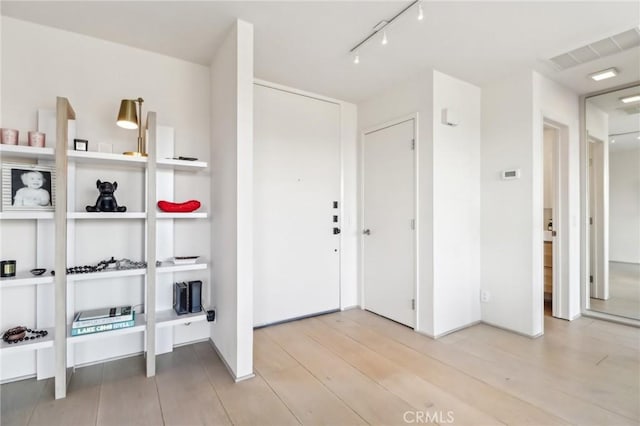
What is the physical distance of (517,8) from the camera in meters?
2.10

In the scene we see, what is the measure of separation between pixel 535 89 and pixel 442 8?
5.11 feet

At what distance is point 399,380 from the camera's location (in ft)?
7.21

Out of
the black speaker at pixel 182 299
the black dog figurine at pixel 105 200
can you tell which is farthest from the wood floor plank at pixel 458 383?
the black dog figurine at pixel 105 200

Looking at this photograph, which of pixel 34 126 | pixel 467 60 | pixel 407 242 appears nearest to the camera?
pixel 34 126

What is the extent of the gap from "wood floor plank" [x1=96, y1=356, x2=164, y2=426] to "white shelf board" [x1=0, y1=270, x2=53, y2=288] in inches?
31.7

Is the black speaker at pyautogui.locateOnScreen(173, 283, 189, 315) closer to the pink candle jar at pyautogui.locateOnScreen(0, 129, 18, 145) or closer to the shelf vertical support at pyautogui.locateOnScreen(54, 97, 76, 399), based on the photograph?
the shelf vertical support at pyautogui.locateOnScreen(54, 97, 76, 399)

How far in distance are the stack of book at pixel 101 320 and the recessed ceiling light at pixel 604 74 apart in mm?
4650

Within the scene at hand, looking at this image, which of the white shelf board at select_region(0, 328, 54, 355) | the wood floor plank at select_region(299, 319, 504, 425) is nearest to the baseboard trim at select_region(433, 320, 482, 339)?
the wood floor plank at select_region(299, 319, 504, 425)

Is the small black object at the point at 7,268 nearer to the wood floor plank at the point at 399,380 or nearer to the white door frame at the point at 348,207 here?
the wood floor plank at the point at 399,380

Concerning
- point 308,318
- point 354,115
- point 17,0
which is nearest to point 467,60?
point 354,115

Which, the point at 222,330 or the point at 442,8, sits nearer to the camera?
the point at 442,8

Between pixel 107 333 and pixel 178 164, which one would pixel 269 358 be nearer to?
pixel 107 333

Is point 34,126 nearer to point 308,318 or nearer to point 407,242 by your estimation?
point 308,318

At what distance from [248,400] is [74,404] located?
1048 mm
